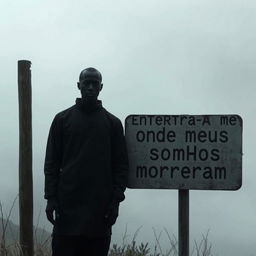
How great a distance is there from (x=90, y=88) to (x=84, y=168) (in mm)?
654

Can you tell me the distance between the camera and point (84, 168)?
17.6 ft

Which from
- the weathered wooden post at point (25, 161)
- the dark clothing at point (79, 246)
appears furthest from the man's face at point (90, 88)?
the dark clothing at point (79, 246)

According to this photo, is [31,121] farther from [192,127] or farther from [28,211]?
[192,127]

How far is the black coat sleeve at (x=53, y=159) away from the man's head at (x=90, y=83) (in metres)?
0.34

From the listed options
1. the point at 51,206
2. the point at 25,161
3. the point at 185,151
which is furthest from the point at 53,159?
the point at 185,151

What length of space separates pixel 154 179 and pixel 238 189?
0.74 meters

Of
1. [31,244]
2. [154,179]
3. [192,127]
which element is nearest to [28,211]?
[31,244]

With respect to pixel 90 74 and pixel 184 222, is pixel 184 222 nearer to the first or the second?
pixel 184 222

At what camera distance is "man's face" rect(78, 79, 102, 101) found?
5.43 m

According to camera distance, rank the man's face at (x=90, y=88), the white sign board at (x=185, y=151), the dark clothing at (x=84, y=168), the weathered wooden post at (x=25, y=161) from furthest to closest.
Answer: the weathered wooden post at (x=25, y=161) → the white sign board at (x=185, y=151) → the man's face at (x=90, y=88) → the dark clothing at (x=84, y=168)

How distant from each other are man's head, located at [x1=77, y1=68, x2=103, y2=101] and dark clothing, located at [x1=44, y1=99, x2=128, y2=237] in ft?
Result: 0.28

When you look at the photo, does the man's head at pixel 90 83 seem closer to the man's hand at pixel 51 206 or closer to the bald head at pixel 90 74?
the bald head at pixel 90 74

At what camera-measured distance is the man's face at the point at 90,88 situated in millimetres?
5434

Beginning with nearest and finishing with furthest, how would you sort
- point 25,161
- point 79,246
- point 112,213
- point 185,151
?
1. point 112,213
2. point 79,246
3. point 185,151
4. point 25,161
